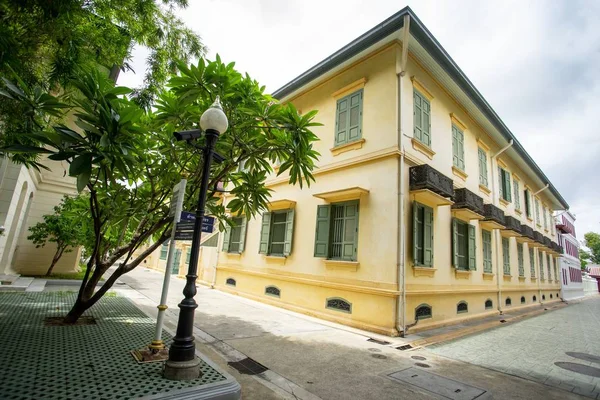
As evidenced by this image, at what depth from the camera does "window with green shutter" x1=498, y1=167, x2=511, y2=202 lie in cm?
1362

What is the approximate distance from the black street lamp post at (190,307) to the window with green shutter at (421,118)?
20.9 feet

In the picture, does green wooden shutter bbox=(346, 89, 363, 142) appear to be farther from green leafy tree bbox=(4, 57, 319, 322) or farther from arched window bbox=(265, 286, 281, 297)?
arched window bbox=(265, 286, 281, 297)

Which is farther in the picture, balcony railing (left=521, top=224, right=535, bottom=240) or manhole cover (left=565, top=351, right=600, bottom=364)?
balcony railing (left=521, top=224, right=535, bottom=240)

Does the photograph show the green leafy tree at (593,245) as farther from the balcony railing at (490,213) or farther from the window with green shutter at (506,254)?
the balcony railing at (490,213)

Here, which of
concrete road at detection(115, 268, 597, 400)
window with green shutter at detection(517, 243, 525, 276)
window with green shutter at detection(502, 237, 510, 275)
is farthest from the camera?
window with green shutter at detection(517, 243, 525, 276)

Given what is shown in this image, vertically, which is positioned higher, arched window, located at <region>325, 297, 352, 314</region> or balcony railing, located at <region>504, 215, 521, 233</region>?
balcony railing, located at <region>504, 215, 521, 233</region>

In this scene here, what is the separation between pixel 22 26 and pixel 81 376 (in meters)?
4.65

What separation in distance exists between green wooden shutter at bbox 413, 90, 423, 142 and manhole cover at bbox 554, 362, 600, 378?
233 inches

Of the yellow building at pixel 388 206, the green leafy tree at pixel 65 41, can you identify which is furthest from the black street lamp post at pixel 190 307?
the yellow building at pixel 388 206

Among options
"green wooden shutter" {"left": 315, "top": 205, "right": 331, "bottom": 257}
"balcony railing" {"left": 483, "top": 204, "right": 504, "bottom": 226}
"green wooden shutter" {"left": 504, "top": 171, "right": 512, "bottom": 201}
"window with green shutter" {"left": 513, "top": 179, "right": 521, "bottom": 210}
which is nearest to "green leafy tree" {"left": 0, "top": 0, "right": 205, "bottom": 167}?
"green wooden shutter" {"left": 315, "top": 205, "right": 331, "bottom": 257}

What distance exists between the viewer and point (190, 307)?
362 cm

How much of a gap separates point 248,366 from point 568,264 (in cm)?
3226

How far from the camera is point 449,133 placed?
10125 millimetres

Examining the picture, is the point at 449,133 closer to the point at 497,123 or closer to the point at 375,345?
the point at 497,123
